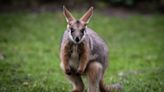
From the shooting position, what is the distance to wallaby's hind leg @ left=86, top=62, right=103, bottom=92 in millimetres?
7062

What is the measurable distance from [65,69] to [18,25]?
9315 millimetres

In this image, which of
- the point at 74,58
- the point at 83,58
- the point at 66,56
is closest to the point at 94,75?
the point at 83,58

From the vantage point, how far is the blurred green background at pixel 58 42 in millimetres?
9094

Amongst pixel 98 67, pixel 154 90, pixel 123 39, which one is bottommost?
pixel 123 39

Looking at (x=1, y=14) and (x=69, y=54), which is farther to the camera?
(x=1, y=14)

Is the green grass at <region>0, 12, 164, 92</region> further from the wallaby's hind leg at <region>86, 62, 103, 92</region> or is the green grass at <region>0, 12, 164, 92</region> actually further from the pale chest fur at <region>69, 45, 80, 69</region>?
the wallaby's hind leg at <region>86, 62, 103, 92</region>

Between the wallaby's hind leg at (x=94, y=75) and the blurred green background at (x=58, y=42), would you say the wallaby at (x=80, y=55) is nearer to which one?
the wallaby's hind leg at (x=94, y=75)

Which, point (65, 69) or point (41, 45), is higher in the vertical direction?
point (65, 69)


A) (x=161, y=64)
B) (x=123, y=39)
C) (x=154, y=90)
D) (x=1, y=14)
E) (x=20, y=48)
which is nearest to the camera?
(x=154, y=90)

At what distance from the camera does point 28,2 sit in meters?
17.9

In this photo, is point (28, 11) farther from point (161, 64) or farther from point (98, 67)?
point (98, 67)

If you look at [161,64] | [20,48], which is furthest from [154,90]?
[20,48]

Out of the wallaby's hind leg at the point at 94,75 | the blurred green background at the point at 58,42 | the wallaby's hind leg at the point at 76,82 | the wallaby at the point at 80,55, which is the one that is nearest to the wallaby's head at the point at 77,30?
the wallaby at the point at 80,55

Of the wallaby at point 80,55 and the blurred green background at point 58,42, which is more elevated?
the wallaby at point 80,55
